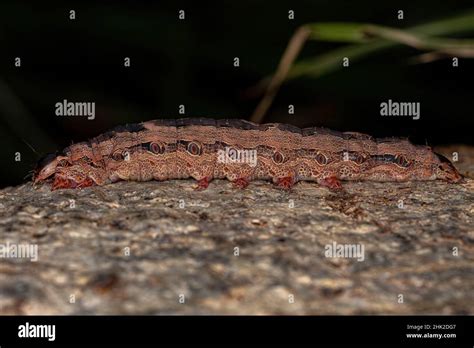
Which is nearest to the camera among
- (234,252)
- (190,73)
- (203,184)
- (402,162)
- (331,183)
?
(234,252)

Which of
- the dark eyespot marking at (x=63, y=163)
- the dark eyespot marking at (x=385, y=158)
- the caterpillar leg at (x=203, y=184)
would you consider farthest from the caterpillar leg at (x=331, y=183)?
the dark eyespot marking at (x=63, y=163)

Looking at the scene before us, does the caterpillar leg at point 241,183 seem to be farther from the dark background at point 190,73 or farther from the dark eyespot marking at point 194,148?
the dark background at point 190,73

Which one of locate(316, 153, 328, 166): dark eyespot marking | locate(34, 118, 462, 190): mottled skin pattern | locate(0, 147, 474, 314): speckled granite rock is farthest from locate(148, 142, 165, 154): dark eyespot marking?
locate(316, 153, 328, 166): dark eyespot marking

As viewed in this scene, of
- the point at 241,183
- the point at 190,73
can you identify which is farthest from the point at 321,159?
the point at 190,73

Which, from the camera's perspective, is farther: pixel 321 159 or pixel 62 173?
pixel 321 159

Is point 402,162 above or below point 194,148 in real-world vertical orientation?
below

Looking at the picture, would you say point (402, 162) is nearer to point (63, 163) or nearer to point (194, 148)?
point (194, 148)
